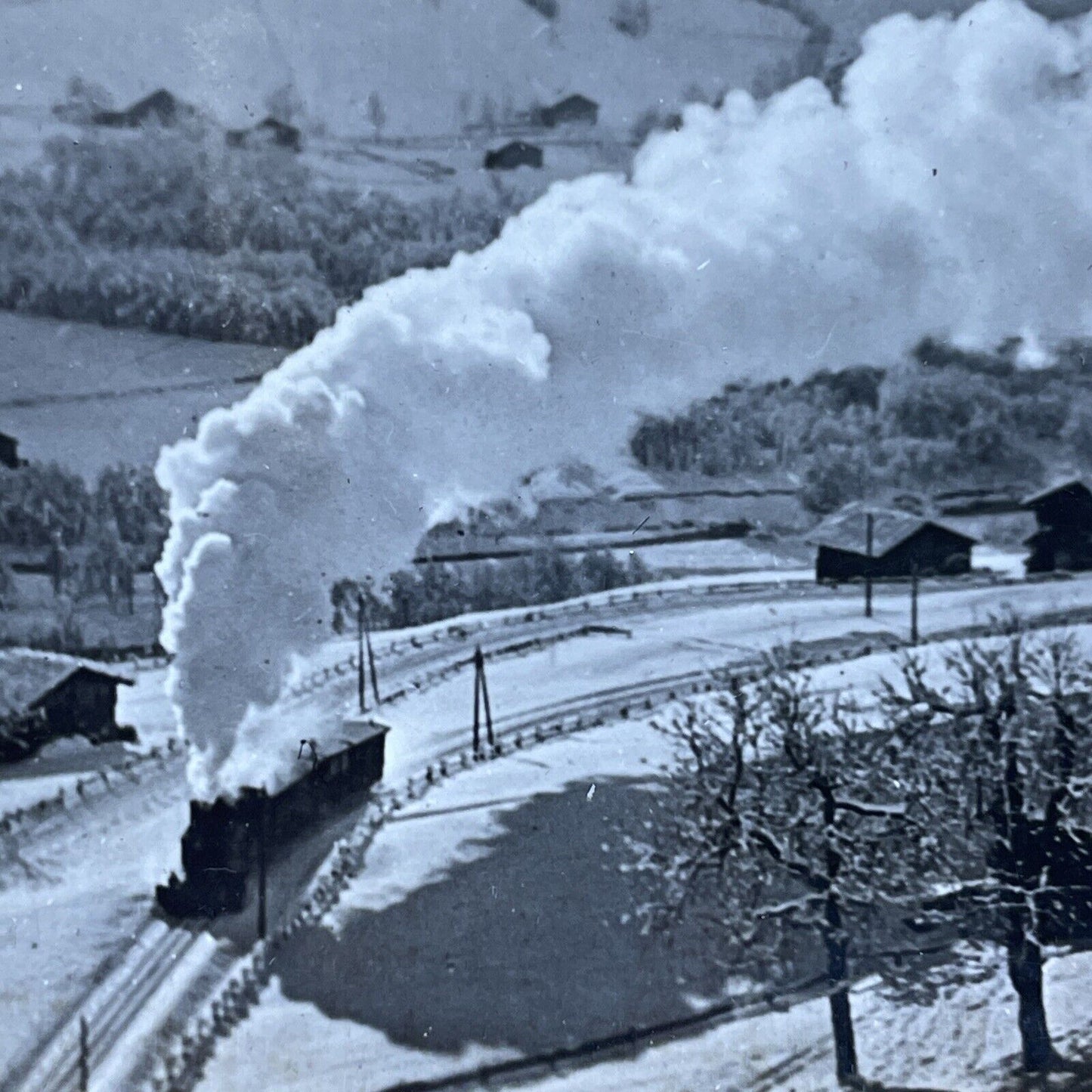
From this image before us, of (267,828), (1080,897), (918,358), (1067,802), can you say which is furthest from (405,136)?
(1080,897)

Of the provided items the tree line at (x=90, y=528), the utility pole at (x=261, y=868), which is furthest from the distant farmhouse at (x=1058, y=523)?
the tree line at (x=90, y=528)

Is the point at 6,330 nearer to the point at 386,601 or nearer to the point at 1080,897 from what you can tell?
the point at 386,601

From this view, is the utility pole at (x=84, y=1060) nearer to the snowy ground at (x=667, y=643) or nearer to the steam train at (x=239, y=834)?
the steam train at (x=239, y=834)

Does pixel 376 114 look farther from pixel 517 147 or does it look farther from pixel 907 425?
pixel 907 425

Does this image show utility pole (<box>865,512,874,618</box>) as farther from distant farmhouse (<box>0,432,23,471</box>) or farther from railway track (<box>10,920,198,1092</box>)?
distant farmhouse (<box>0,432,23,471</box>)

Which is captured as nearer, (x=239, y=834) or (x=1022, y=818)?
(x=239, y=834)

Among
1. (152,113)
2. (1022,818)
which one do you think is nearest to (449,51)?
(152,113)
